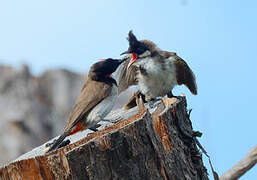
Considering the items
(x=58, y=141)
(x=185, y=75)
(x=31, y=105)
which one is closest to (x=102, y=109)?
(x=58, y=141)

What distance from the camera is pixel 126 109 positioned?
212 inches

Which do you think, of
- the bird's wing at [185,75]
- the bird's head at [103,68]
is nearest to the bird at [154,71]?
the bird's wing at [185,75]

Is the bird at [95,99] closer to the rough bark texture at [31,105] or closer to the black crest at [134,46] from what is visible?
the black crest at [134,46]

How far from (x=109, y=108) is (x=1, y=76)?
1151 centimetres

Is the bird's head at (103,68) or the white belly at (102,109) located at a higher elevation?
the bird's head at (103,68)

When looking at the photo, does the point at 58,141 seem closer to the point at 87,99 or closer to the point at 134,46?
the point at 87,99

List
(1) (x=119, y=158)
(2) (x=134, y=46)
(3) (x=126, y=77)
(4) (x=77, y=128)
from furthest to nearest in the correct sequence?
(3) (x=126, y=77), (2) (x=134, y=46), (4) (x=77, y=128), (1) (x=119, y=158)

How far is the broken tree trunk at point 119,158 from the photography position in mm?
3320

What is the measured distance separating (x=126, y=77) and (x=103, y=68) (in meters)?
0.31

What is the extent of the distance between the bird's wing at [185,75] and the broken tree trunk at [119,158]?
171 cm

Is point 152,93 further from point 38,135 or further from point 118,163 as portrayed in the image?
point 38,135

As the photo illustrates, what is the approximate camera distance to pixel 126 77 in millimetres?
5691

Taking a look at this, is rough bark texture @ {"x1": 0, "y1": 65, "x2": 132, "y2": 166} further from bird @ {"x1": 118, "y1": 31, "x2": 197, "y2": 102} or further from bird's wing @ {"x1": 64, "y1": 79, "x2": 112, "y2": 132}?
bird's wing @ {"x1": 64, "y1": 79, "x2": 112, "y2": 132}

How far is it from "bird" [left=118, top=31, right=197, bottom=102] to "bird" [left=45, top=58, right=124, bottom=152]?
0.62ft
